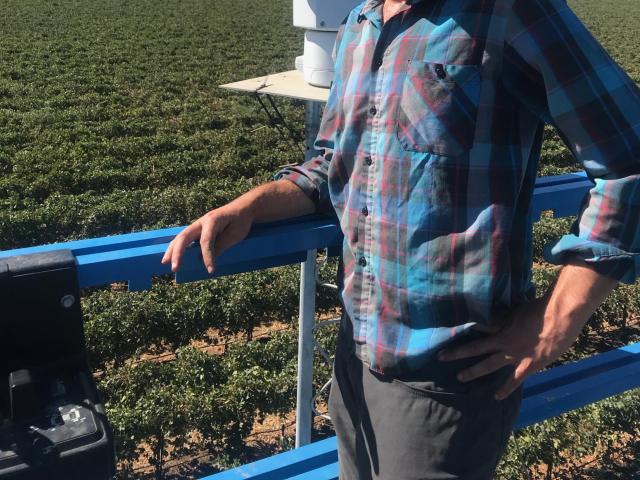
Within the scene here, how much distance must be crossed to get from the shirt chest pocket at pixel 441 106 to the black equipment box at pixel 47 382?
0.76 meters

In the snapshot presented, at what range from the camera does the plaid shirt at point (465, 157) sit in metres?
1.30

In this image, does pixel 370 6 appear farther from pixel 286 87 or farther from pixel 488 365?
pixel 286 87

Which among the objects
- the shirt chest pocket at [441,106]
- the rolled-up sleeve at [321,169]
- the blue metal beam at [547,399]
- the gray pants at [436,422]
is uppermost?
the shirt chest pocket at [441,106]

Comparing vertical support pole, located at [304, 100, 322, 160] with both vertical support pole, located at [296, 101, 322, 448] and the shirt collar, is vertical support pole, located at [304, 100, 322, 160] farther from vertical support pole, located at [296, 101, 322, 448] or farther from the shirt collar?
the shirt collar

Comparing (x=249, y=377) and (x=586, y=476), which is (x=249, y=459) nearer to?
(x=249, y=377)

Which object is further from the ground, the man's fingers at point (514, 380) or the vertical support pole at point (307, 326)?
the man's fingers at point (514, 380)

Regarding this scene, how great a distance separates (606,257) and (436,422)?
497 millimetres

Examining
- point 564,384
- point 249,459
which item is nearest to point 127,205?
point 249,459

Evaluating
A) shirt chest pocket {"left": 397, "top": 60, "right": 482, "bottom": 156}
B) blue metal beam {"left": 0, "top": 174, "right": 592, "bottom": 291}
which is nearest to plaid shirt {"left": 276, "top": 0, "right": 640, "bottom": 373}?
shirt chest pocket {"left": 397, "top": 60, "right": 482, "bottom": 156}

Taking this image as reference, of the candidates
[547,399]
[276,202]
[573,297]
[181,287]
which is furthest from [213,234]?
[181,287]

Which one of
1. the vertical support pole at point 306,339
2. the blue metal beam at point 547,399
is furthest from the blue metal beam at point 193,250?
the blue metal beam at point 547,399

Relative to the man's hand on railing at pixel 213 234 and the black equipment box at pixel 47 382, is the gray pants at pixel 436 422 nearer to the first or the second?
the man's hand on railing at pixel 213 234

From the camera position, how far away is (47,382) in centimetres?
149

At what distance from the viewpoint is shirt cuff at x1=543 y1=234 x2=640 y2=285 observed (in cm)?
134
